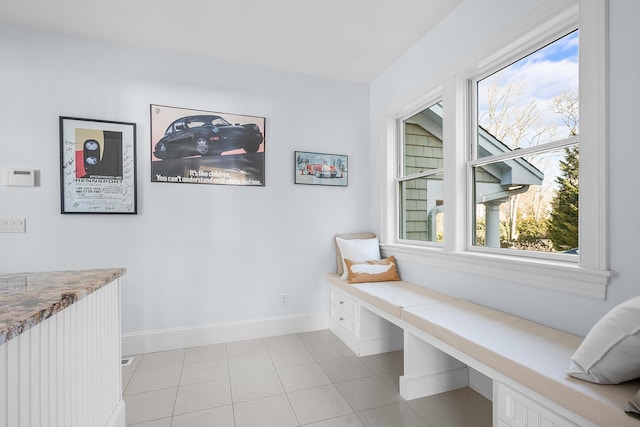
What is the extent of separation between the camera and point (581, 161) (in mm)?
1569

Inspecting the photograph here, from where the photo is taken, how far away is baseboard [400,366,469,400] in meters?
2.06

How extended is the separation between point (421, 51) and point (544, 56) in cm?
109

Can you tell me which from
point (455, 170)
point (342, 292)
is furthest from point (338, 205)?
point (455, 170)

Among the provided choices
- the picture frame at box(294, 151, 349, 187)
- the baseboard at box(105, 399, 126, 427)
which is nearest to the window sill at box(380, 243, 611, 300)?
the picture frame at box(294, 151, 349, 187)

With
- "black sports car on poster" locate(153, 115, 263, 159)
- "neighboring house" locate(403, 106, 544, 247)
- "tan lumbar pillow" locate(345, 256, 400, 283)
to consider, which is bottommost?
"tan lumbar pillow" locate(345, 256, 400, 283)

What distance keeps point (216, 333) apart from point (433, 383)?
2019 mm

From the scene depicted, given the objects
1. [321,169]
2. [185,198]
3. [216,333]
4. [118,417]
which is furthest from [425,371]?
[185,198]

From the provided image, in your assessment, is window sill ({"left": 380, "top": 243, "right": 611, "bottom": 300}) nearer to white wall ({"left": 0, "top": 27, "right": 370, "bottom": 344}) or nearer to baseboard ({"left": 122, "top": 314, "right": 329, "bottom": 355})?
white wall ({"left": 0, "top": 27, "right": 370, "bottom": 344})

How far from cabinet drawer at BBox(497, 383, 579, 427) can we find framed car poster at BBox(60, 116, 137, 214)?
3019mm

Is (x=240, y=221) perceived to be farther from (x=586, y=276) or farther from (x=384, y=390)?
(x=586, y=276)

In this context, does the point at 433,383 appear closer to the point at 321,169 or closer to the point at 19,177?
the point at 321,169

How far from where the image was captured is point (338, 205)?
3500 mm

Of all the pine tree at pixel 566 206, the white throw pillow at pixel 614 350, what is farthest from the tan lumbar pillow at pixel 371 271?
the white throw pillow at pixel 614 350

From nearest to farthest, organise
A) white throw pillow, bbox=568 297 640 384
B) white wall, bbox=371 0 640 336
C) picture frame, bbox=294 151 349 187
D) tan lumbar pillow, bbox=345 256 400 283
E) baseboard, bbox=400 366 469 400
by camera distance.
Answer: white throw pillow, bbox=568 297 640 384
white wall, bbox=371 0 640 336
baseboard, bbox=400 366 469 400
tan lumbar pillow, bbox=345 256 400 283
picture frame, bbox=294 151 349 187
